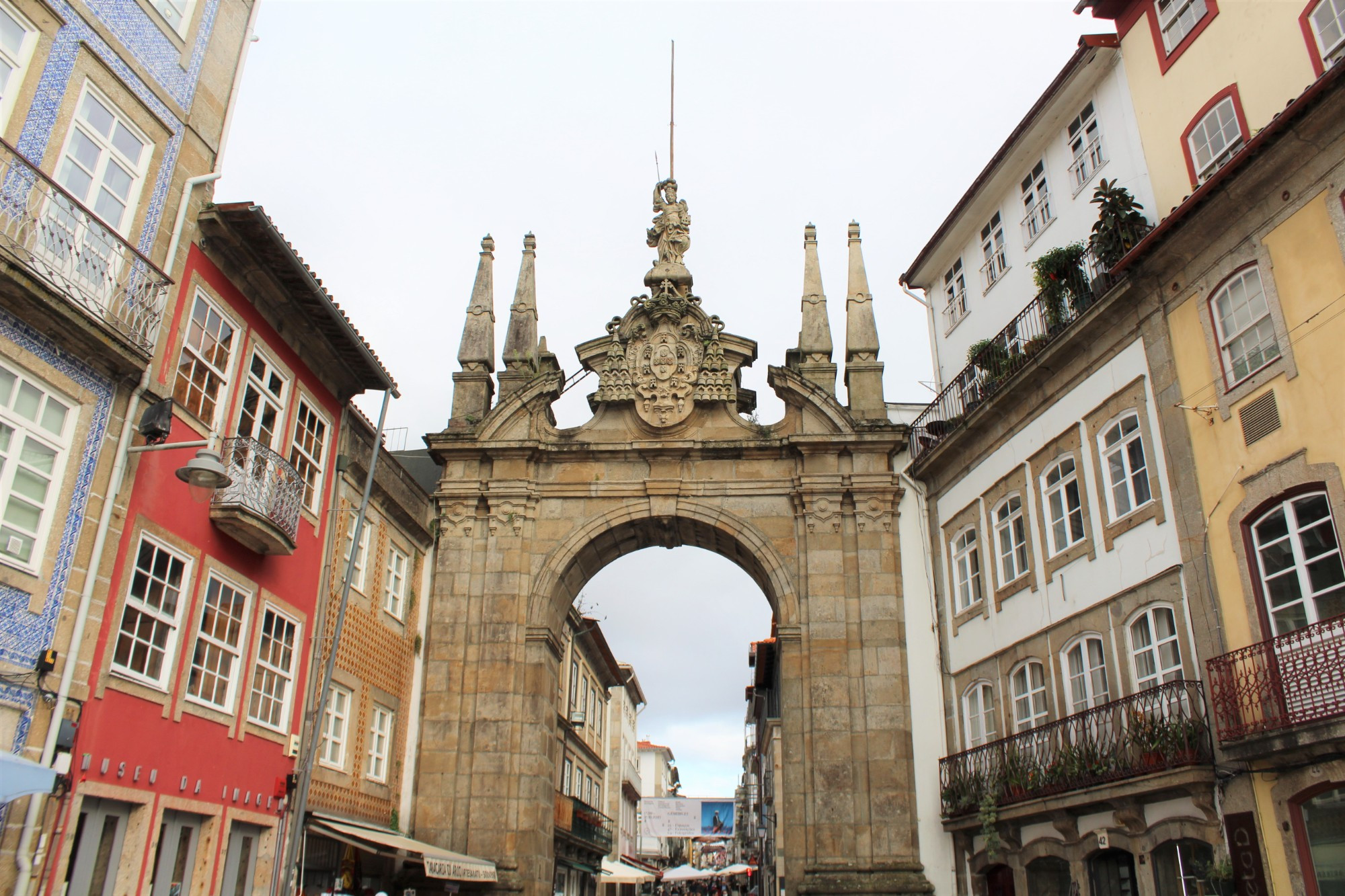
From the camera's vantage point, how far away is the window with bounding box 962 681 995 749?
1644 cm

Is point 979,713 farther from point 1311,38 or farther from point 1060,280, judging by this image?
point 1311,38

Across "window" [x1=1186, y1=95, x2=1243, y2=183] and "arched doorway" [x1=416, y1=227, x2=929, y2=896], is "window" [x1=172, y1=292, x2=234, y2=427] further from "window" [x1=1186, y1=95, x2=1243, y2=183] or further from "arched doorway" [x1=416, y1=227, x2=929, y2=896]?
"window" [x1=1186, y1=95, x2=1243, y2=183]

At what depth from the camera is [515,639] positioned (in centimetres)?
1905

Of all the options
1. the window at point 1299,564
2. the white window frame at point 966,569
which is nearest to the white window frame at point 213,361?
the window at point 1299,564

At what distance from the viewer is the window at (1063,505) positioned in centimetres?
1423

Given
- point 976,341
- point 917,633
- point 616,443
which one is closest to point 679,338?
point 616,443

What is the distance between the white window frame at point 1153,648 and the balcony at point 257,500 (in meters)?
10.5

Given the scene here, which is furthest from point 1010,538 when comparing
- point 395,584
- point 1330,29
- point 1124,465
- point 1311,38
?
point 395,584

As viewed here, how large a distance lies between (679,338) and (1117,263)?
9866 mm

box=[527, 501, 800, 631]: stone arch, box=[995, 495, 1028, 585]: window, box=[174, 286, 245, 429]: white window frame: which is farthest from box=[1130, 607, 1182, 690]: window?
box=[174, 286, 245, 429]: white window frame

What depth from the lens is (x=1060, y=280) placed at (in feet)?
49.3

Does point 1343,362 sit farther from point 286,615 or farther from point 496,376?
point 496,376

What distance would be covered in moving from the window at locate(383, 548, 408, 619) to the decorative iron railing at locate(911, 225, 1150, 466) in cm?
967

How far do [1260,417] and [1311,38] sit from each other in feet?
14.3
